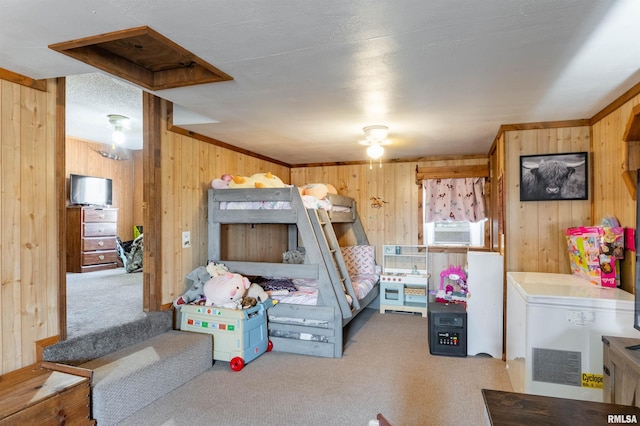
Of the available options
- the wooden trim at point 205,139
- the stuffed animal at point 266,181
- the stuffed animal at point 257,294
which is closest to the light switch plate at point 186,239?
the stuffed animal at point 257,294

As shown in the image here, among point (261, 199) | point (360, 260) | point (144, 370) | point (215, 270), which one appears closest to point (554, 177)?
point (261, 199)

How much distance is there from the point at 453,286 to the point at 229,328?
3.10 metres

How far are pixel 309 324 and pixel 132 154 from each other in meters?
5.15

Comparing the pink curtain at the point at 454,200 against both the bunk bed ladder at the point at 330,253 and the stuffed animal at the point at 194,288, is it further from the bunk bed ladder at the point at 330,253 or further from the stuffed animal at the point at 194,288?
the stuffed animal at the point at 194,288

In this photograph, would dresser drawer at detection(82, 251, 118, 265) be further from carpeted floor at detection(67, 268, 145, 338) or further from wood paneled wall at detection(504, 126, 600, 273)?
wood paneled wall at detection(504, 126, 600, 273)

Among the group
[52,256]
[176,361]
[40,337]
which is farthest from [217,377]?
[52,256]

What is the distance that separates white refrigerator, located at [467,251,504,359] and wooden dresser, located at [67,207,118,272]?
208 inches

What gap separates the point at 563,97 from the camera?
2592 mm

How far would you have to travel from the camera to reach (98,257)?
5.55m

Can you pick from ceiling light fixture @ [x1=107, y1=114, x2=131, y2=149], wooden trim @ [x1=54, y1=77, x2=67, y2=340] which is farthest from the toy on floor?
ceiling light fixture @ [x1=107, y1=114, x2=131, y2=149]

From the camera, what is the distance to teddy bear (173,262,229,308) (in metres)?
3.38

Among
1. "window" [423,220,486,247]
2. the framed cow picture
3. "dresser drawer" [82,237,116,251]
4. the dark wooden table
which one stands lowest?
the dark wooden table

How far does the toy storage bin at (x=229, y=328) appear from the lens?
3.12m

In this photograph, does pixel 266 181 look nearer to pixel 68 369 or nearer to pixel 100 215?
pixel 68 369
